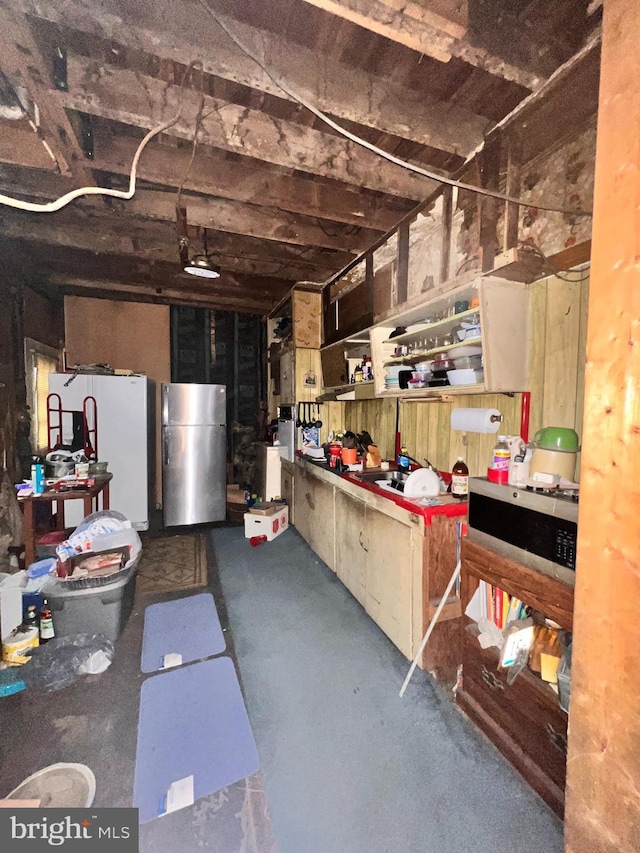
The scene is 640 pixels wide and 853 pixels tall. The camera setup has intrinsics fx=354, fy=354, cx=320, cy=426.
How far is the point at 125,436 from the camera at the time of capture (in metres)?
4.11

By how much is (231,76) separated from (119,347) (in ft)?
13.2

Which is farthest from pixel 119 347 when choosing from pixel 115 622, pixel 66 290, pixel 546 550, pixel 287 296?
pixel 546 550

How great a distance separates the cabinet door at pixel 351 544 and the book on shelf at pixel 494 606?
0.85 meters

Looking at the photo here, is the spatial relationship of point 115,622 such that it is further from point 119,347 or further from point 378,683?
point 119,347

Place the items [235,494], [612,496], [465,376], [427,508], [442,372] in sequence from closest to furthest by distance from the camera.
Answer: [612,496] → [427,508] → [465,376] → [442,372] → [235,494]

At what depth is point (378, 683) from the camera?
6.18ft

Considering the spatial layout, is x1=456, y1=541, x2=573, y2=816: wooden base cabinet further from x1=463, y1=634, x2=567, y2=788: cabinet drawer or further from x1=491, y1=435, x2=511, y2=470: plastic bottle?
x1=491, y1=435, x2=511, y2=470: plastic bottle

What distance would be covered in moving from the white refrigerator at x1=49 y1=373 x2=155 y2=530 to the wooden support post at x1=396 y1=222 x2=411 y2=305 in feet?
10.1

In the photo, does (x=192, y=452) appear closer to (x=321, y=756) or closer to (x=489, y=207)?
(x=321, y=756)

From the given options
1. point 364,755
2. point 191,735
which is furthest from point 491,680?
point 191,735

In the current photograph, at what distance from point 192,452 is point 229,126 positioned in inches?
A: 136

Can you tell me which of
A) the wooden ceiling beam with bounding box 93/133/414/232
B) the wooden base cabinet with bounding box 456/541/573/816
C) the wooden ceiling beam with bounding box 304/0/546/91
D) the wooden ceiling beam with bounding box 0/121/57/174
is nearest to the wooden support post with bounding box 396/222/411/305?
the wooden ceiling beam with bounding box 93/133/414/232

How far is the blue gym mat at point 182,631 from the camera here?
6.85ft

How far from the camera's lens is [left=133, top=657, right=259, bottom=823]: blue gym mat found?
1374 millimetres
